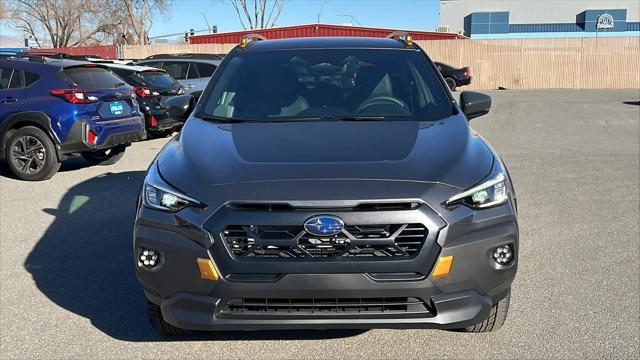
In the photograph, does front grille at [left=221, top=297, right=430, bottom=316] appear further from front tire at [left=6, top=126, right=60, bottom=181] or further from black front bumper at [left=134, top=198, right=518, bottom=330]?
front tire at [left=6, top=126, right=60, bottom=181]

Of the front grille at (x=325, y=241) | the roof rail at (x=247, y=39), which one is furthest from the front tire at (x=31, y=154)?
the front grille at (x=325, y=241)

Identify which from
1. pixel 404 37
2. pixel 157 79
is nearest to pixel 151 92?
pixel 157 79

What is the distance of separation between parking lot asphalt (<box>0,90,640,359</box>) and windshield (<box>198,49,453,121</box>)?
4.54 ft

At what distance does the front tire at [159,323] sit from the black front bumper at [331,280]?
37 cm

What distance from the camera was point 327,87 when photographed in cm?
423

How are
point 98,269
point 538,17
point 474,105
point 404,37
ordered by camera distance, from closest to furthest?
point 474,105 → point 98,269 → point 404,37 → point 538,17

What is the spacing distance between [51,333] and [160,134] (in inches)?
381

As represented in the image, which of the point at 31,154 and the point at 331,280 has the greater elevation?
the point at 331,280

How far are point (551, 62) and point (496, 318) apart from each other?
3082cm

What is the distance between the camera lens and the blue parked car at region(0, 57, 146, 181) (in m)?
7.98

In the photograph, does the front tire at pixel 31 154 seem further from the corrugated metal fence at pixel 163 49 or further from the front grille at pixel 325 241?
the corrugated metal fence at pixel 163 49

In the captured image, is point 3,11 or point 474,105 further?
point 3,11

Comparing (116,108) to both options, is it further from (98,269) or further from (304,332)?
(304,332)

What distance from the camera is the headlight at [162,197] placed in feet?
9.46
